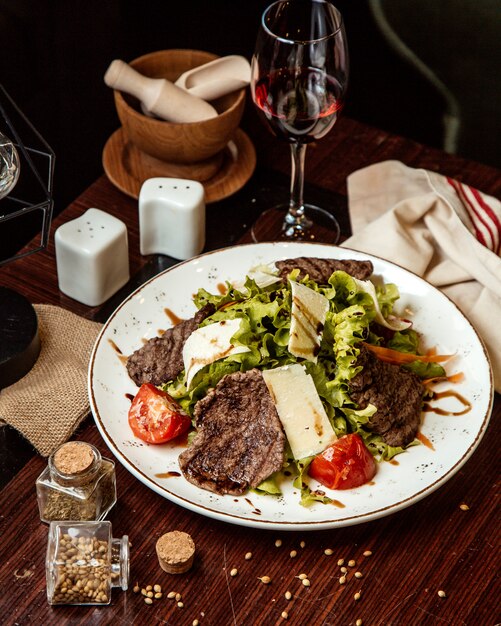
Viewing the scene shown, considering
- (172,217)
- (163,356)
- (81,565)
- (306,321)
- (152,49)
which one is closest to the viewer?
(81,565)

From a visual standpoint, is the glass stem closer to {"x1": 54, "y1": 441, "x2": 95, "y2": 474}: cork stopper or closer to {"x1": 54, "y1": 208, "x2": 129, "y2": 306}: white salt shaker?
{"x1": 54, "y1": 208, "x2": 129, "y2": 306}: white salt shaker

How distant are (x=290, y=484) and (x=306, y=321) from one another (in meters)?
0.33

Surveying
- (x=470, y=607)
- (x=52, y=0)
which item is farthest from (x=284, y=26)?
(x=52, y=0)

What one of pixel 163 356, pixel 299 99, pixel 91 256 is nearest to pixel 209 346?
pixel 163 356

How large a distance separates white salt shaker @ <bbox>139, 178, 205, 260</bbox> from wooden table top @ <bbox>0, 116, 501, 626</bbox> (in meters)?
0.57

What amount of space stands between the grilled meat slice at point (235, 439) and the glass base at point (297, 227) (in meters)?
0.72

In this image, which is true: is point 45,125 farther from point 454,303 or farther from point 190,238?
point 454,303

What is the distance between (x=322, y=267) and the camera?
209 centimetres

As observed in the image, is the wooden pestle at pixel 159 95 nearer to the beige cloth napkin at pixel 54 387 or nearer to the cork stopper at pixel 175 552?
the beige cloth napkin at pixel 54 387

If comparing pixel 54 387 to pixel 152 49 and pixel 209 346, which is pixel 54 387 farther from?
pixel 152 49

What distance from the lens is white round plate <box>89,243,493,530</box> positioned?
172 centimetres

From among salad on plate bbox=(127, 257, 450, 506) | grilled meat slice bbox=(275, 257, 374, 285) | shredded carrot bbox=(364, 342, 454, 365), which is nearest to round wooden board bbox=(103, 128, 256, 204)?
Answer: grilled meat slice bbox=(275, 257, 374, 285)

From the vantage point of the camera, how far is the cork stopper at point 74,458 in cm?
168

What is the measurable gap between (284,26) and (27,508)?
1.29 m
